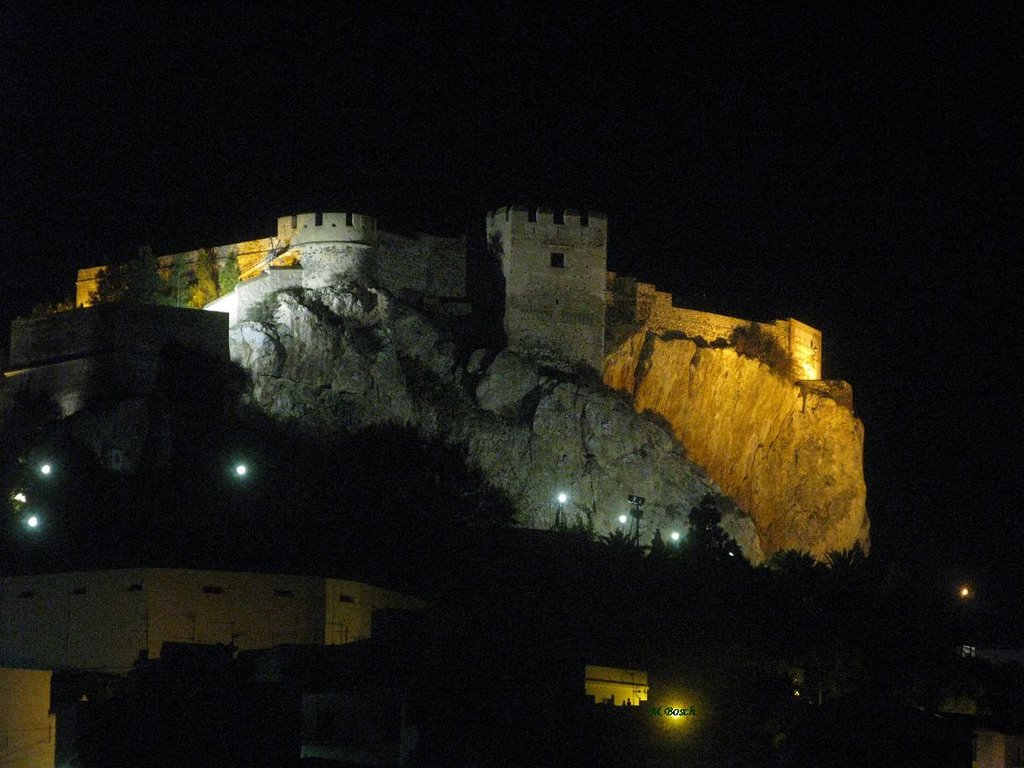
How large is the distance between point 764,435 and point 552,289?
460 inches

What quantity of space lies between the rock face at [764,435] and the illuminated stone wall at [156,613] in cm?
2103

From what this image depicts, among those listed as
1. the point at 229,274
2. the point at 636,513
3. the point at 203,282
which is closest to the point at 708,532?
the point at 636,513

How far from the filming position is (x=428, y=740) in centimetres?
4581

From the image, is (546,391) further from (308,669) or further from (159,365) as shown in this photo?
(308,669)

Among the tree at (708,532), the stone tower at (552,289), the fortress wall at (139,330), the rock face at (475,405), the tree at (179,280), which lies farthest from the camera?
the tree at (179,280)

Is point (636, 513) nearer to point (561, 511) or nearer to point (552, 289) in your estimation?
point (561, 511)

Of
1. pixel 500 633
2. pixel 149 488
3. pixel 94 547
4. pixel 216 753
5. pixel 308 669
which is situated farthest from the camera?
pixel 149 488

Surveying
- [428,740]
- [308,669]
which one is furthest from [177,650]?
[428,740]

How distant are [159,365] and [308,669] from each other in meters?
21.6

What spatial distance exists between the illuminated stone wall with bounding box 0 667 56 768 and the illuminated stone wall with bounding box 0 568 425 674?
2502 millimetres

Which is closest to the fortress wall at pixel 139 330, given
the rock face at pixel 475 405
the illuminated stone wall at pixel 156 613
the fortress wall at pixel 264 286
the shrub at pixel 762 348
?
Answer: the rock face at pixel 475 405

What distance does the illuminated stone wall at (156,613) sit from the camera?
172 feet

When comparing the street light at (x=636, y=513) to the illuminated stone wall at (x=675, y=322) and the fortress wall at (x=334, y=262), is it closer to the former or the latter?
the illuminated stone wall at (x=675, y=322)

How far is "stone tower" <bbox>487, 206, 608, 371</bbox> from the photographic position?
69.5m
